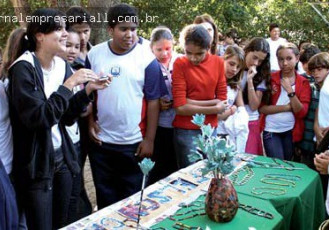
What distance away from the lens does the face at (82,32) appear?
10.1ft

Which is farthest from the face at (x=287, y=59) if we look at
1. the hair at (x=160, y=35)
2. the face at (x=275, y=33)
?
the face at (x=275, y=33)

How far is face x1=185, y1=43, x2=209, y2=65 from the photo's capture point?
9.36 feet

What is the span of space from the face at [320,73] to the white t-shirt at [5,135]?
7.76ft

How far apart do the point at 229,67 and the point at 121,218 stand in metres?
1.86

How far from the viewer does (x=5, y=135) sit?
2.15 m

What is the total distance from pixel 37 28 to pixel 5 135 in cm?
60

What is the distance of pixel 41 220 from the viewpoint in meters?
2.16

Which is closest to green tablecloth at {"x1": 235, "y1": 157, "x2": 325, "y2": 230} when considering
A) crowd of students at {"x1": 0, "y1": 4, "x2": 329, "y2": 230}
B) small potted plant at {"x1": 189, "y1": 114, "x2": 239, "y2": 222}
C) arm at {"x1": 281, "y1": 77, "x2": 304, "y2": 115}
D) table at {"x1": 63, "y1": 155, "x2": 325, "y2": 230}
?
table at {"x1": 63, "y1": 155, "x2": 325, "y2": 230}

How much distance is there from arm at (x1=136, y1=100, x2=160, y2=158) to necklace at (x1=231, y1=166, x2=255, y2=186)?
2.23ft

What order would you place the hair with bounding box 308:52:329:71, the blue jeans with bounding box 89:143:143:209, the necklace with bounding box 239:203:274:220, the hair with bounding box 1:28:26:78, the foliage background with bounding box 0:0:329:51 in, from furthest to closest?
the foliage background with bounding box 0:0:329:51 < the hair with bounding box 308:52:329:71 < the blue jeans with bounding box 89:143:143:209 < the hair with bounding box 1:28:26:78 < the necklace with bounding box 239:203:274:220

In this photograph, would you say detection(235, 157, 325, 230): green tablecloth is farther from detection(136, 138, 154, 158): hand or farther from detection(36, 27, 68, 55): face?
detection(36, 27, 68, 55): face

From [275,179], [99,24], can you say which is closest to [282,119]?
[275,179]

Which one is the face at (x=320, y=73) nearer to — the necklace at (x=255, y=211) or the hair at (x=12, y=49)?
the necklace at (x=255, y=211)

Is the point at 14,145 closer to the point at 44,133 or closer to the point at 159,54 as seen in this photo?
the point at 44,133
